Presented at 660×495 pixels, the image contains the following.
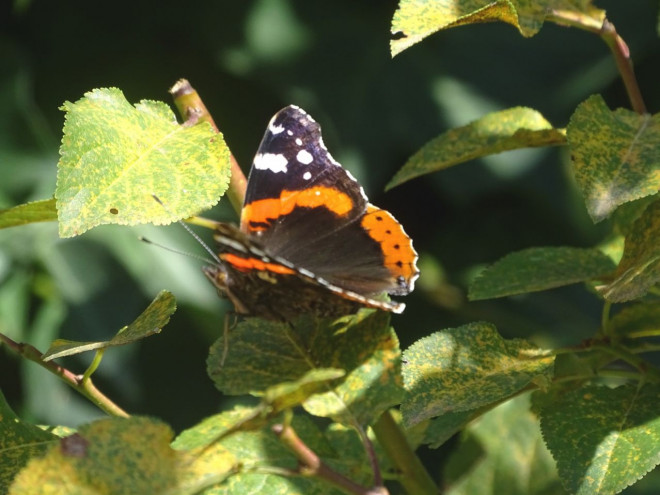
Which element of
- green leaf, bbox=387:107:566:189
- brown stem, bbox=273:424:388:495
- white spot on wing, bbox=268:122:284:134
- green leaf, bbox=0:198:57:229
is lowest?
brown stem, bbox=273:424:388:495

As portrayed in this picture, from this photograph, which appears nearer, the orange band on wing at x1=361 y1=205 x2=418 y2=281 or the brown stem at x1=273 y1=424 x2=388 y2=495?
the brown stem at x1=273 y1=424 x2=388 y2=495

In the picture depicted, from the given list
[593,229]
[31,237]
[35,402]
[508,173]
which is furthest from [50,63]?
[593,229]

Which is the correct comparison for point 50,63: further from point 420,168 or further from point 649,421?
point 649,421

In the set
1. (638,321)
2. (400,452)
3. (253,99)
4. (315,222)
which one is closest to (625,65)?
(638,321)

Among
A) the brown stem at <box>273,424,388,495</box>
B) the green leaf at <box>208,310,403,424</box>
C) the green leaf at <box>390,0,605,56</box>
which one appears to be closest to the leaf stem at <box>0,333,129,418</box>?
the green leaf at <box>208,310,403,424</box>

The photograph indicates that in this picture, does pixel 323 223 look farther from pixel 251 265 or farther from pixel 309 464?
pixel 309 464

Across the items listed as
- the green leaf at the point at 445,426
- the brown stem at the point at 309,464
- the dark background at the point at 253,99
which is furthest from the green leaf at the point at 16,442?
the dark background at the point at 253,99

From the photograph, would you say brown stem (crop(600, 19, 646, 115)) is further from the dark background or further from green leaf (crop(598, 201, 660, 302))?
the dark background
